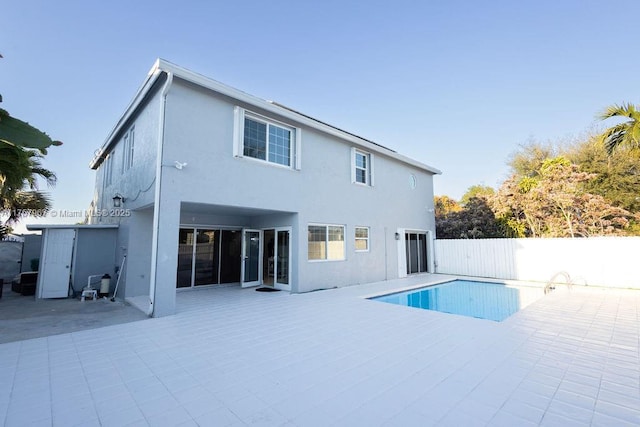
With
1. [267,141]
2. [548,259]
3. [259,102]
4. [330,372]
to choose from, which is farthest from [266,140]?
[548,259]

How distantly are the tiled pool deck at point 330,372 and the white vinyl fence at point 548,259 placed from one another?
5005 millimetres

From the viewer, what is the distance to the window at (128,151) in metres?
10.0

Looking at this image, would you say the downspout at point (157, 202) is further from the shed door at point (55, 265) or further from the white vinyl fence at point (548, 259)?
the white vinyl fence at point (548, 259)

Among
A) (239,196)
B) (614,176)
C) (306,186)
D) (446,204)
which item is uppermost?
(446,204)

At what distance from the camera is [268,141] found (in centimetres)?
916

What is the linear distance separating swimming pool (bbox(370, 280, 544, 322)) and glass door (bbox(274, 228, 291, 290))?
3131mm

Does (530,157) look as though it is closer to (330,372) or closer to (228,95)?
(228,95)

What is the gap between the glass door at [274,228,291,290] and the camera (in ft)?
33.1

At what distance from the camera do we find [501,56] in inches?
467

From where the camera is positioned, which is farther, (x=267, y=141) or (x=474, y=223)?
(x=474, y=223)

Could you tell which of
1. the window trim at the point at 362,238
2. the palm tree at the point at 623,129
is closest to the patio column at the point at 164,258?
the window trim at the point at 362,238

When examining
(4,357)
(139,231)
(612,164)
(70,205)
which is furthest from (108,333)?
(612,164)

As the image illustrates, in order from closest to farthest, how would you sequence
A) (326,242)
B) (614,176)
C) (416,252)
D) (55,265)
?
(55,265) → (326,242) → (416,252) → (614,176)

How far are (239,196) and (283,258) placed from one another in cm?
326
